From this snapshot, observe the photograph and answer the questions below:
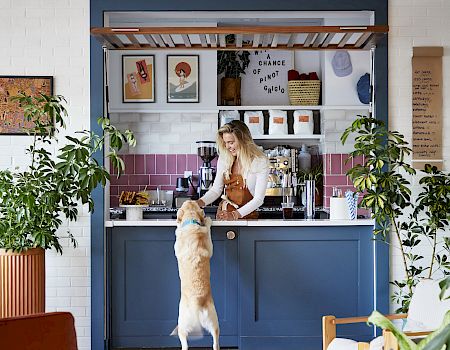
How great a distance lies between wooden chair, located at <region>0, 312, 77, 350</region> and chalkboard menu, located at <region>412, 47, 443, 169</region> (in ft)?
12.0

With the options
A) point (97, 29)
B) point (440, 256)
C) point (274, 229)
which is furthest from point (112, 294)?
point (440, 256)

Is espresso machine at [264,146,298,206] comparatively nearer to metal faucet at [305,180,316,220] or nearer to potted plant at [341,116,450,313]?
metal faucet at [305,180,316,220]

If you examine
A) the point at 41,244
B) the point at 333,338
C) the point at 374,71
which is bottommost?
the point at 333,338

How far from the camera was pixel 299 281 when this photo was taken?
5664mm

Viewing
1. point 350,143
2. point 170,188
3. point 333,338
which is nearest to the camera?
point 333,338

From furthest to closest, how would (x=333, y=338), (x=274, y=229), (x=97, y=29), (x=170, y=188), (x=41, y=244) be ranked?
(x=170, y=188)
(x=274, y=229)
(x=97, y=29)
(x=41, y=244)
(x=333, y=338)

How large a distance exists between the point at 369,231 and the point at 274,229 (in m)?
0.73

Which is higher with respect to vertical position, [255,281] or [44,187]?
[44,187]

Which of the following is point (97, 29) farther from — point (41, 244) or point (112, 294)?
point (112, 294)

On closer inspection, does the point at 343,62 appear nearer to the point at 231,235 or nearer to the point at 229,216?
the point at 229,216

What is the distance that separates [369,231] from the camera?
5.65 meters

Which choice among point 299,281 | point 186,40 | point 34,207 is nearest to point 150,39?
point 186,40

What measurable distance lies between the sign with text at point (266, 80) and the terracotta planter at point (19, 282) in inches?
138

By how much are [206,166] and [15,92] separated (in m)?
2.54
